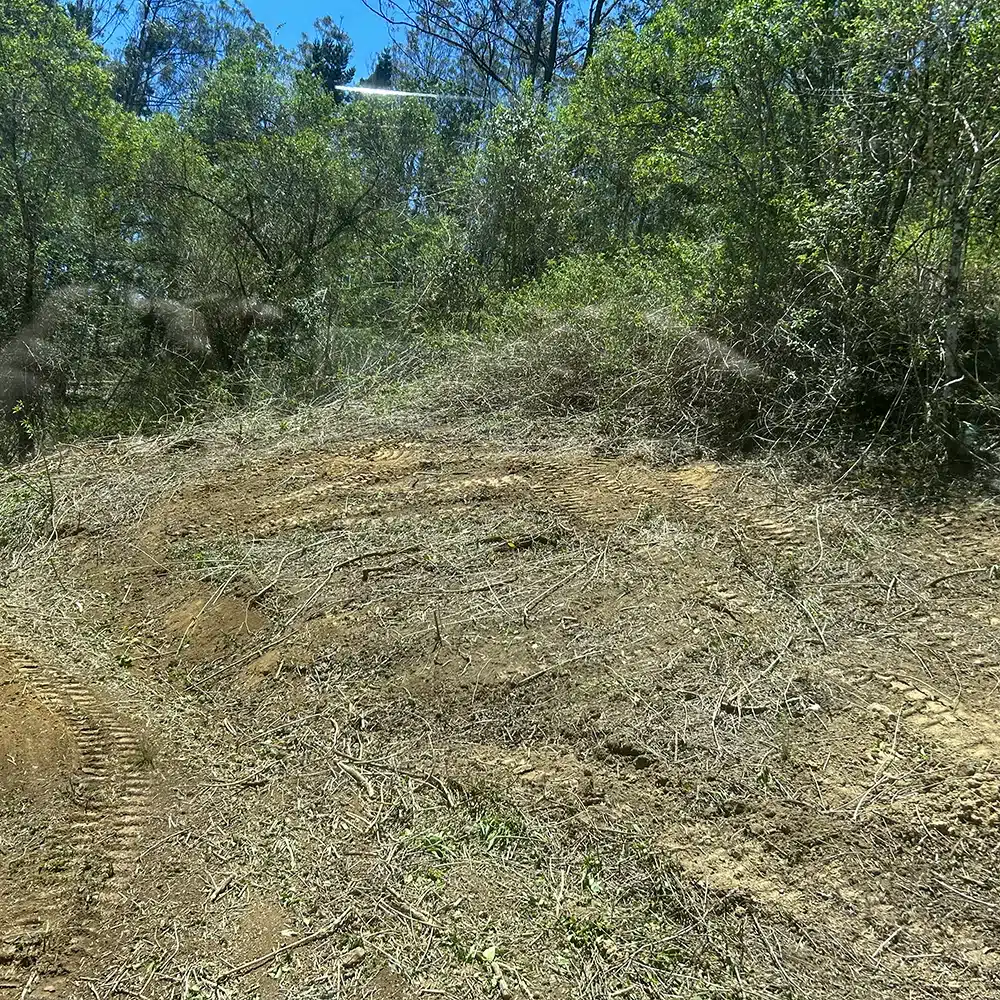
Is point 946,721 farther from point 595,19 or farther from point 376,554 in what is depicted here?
point 595,19

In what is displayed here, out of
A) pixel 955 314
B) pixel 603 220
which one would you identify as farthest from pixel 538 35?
pixel 955 314

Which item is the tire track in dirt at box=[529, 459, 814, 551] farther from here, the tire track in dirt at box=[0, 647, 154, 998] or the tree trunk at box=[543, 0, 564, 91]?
the tree trunk at box=[543, 0, 564, 91]

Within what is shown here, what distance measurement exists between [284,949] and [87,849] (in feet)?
2.79

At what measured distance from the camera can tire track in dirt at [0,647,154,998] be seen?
2258mm

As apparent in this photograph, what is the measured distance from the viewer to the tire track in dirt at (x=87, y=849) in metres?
2.26

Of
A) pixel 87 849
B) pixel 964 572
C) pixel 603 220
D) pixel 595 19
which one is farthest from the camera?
pixel 595 19

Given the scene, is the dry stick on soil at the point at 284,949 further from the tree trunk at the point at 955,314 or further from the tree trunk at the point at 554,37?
the tree trunk at the point at 554,37

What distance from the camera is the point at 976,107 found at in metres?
3.72

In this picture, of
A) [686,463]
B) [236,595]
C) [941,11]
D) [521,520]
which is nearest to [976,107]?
[941,11]

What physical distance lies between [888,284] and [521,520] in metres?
2.61

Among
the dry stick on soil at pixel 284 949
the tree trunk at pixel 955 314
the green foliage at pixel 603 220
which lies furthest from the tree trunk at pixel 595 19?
the dry stick on soil at pixel 284 949

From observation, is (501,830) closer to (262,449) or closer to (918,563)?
(918,563)

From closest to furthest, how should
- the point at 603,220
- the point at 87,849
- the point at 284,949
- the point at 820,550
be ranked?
1. the point at 284,949
2. the point at 87,849
3. the point at 820,550
4. the point at 603,220

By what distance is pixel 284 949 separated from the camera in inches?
87.0
